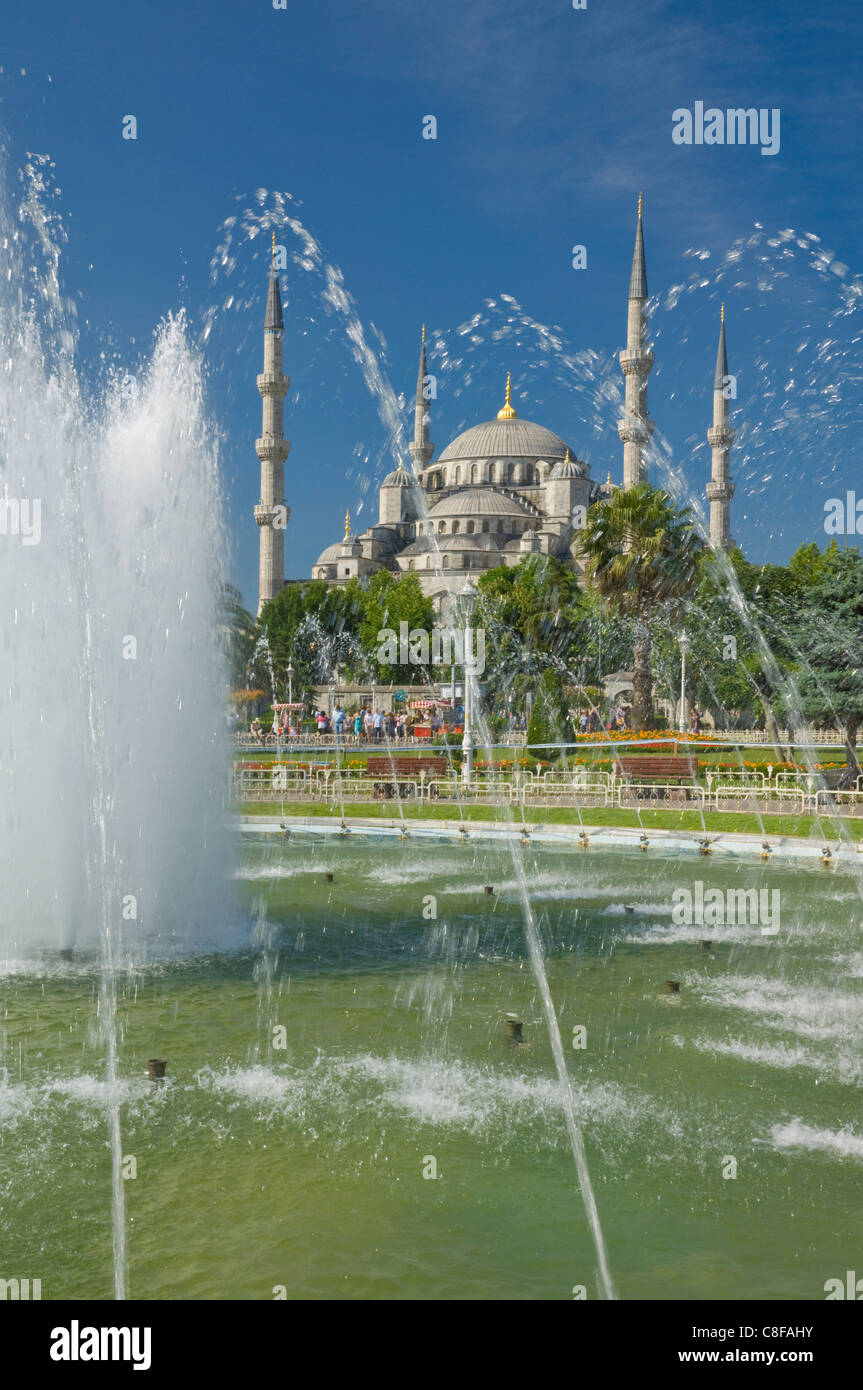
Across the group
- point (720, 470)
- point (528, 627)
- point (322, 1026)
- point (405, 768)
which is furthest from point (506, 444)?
point (322, 1026)

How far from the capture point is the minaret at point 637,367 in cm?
5469

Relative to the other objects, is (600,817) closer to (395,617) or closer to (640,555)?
(640,555)

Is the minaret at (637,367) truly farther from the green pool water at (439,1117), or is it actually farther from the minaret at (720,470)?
the green pool water at (439,1117)

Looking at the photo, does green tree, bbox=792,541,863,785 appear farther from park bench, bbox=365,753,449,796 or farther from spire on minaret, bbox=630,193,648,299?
spire on minaret, bbox=630,193,648,299

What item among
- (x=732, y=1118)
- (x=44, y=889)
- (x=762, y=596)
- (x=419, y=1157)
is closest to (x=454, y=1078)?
(x=419, y=1157)

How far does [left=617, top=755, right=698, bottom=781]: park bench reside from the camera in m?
20.9

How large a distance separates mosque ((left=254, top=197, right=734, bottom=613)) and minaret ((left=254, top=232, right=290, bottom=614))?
60mm

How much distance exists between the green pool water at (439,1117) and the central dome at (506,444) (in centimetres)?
8673

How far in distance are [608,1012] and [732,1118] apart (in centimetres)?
175

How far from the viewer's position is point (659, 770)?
69.2 ft

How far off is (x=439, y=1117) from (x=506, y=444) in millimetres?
91753

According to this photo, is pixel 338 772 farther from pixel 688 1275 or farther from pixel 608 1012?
pixel 688 1275

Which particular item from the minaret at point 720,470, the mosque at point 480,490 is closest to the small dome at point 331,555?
the mosque at point 480,490

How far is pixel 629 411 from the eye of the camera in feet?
184
